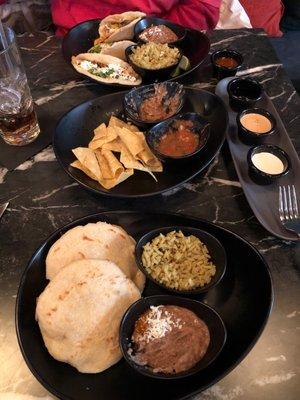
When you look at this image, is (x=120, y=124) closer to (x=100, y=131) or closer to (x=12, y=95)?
(x=100, y=131)

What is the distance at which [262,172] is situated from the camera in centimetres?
165

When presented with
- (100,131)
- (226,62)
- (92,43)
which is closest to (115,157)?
(100,131)

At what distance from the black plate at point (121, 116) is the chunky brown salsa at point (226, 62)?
0.39 meters

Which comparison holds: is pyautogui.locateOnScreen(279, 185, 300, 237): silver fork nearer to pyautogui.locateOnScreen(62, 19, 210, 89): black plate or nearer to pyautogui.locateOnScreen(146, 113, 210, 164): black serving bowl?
pyautogui.locateOnScreen(146, 113, 210, 164): black serving bowl

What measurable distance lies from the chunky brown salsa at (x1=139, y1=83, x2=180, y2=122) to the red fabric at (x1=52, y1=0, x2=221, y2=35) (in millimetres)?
971

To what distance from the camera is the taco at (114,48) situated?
7.79 feet

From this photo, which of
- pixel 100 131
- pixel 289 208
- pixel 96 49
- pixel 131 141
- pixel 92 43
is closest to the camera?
pixel 289 208

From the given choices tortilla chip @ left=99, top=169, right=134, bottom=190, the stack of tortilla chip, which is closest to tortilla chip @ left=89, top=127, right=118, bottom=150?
the stack of tortilla chip

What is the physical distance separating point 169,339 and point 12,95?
52.9 inches

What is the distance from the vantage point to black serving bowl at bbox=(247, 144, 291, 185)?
1.65 metres

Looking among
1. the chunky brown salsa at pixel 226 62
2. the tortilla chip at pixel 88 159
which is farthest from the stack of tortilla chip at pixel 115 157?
the chunky brown salsa at pixel 226 62

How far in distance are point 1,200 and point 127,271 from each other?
2.49ft

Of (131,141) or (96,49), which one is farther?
(96,49)

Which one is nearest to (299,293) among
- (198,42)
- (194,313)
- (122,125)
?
(194,313)
